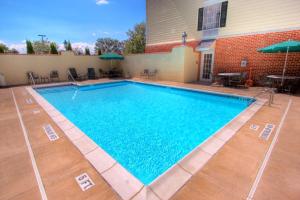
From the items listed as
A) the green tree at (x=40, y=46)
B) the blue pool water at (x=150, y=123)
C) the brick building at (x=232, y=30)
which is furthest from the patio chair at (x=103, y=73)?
the green tree at (x=40, y=46)

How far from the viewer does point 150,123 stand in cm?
506

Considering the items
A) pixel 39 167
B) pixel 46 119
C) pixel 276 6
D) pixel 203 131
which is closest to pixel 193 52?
pixel 276 6

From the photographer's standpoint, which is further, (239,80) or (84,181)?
(239,80)

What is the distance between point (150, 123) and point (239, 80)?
739 centimetres

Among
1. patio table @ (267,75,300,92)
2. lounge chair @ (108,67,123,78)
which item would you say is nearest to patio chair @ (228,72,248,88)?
patio table @ (267,75,300,92)

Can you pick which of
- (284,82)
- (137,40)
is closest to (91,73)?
(284,82)

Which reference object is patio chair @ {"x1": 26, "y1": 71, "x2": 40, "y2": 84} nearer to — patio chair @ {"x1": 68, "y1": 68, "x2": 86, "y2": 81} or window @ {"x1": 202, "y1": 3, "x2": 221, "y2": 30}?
patio chair @ {"x1": 68, "y1": 68, "x2": 86, "y2": 81}

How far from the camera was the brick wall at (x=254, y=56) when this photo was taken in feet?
28.0

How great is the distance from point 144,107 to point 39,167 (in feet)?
15.3

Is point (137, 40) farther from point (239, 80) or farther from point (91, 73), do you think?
point (239, 80)

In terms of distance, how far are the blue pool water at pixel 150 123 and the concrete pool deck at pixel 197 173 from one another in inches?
35.5

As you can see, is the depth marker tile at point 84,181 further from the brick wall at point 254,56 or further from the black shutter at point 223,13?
the black shutter at point 223,13

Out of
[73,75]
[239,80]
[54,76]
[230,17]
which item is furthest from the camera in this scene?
[73,75]

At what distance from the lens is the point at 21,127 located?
395 centimetres
